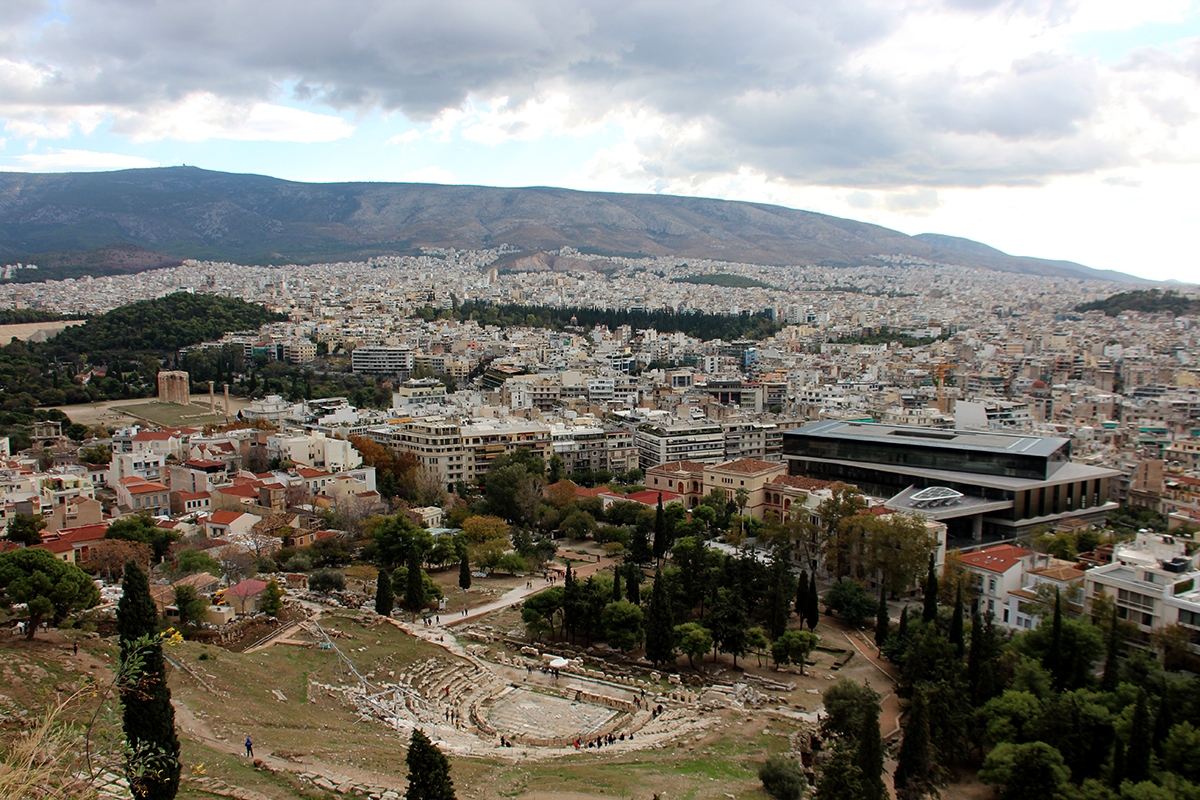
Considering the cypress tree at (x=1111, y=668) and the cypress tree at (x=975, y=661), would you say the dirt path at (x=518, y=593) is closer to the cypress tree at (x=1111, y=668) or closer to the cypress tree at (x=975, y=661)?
the cypress tree at (x=975, y=661)

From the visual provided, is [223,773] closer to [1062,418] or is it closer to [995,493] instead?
[995,493]

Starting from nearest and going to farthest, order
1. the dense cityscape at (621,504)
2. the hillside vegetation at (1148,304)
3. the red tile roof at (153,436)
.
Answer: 1. the dense cityscape at (621,504)
2. the red tile roof at (153,436)
3. the hillside vegetation at (1148,304)

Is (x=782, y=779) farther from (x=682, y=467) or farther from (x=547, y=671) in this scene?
(x=682, y=467)

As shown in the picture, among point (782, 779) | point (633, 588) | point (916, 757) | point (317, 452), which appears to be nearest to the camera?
point (782, 779)

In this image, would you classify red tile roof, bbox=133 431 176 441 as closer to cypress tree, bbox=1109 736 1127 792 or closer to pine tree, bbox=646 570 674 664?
pine tree, bbox=646 570 674 664

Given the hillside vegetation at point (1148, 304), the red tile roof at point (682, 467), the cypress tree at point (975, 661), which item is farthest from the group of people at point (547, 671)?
the hillside vegetation at point (1148, 304)

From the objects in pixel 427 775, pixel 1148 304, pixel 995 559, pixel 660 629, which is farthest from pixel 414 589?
pixel 1148 304

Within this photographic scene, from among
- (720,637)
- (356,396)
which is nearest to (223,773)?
(720,637)
